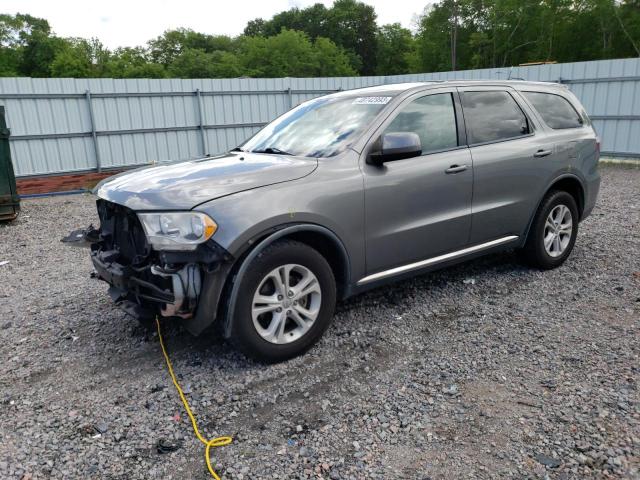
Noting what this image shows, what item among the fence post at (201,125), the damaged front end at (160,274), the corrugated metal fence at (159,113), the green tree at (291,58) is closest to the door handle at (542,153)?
the damaged front end at (160,274)

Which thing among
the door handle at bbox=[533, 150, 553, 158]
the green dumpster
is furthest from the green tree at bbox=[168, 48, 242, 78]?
the door handle at bbox=[533, 150, 553, 158]

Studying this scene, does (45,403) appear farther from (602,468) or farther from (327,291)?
(602,468)

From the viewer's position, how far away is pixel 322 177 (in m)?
3.58

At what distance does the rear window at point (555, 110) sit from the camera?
5098 millimetres

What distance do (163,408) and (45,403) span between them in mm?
751

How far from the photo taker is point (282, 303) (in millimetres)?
3447

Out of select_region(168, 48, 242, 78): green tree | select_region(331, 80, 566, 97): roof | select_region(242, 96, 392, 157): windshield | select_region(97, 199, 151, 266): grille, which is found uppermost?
select_region(168, 48, 242, 78): green tree

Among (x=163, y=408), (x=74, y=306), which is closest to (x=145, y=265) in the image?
(x=163, y=408)

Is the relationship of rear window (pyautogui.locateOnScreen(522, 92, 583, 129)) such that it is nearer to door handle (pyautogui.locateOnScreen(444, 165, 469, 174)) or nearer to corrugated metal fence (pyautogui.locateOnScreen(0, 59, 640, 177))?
door handle (pyautogui.locateOnScreen(444, 165, 469, 174))

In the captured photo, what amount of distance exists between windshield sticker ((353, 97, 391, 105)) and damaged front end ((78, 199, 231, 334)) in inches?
71.5

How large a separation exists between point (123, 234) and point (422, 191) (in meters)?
2.20

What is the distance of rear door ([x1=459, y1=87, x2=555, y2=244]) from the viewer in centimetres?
449

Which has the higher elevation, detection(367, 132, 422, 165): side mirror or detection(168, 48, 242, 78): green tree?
detection(168, 48, 242, 78): green tree

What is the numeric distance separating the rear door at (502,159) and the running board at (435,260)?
0.05 m
